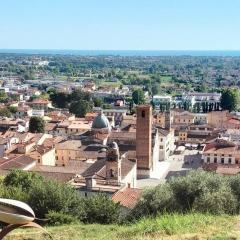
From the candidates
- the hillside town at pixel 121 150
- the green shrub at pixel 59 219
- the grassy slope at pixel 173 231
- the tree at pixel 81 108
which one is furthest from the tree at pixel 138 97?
the grassy slope at pixel 173 231

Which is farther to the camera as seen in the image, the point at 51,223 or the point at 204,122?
the point at 204,122

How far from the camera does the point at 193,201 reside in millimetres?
15312

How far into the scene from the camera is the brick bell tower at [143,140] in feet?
116

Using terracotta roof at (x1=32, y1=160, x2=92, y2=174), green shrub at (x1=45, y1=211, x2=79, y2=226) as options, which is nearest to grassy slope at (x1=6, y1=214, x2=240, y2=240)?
green shrub at (x1=45, y1=211, x2=79, y2=226)

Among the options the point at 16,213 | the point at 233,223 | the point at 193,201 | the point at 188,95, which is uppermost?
the point at 16,213

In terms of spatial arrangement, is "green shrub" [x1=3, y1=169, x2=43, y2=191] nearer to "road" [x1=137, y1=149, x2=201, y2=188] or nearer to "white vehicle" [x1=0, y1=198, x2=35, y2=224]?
"road" [x1=137, y1=149, x2=201, y2=188]

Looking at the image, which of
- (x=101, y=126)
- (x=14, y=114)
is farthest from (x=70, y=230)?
(x=14, y=114)

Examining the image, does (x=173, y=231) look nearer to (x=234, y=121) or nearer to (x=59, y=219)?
(x=59, y=219)

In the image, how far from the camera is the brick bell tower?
35469mm

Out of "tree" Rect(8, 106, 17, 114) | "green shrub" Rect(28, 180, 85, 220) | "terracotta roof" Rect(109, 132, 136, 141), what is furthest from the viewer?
"tree" Rect(8, 106, 17, 114)

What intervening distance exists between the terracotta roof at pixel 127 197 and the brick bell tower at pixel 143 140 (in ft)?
39.2

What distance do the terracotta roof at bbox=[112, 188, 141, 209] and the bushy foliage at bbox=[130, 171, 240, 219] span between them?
4300 millimetres

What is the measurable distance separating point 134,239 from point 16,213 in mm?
3703

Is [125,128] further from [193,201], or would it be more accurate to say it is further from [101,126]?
[193,201]
